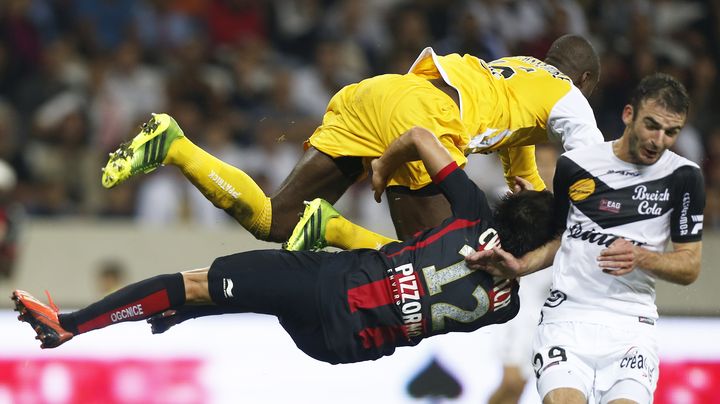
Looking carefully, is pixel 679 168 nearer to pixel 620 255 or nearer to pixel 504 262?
pixel 620 255

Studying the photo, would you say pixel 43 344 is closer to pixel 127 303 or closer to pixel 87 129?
pixel 127 303

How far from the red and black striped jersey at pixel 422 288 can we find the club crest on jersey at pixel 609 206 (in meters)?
0.50

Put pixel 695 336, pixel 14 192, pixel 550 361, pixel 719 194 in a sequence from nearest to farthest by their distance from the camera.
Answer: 1. pixel 550 361
2. pixel 695 336
3. pixel 719 194
4. pixel 14 192

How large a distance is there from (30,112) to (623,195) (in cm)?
712

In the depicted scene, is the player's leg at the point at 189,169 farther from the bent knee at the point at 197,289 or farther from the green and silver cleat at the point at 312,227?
the bent knee at the point at 197,289

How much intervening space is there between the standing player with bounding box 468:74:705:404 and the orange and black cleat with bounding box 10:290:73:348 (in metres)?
2.00

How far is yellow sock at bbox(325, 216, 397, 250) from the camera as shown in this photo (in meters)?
6.36

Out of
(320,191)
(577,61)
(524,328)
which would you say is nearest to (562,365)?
(320,191)

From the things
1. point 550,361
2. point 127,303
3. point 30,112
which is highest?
point 30,112

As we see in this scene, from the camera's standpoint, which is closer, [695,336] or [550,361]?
→ [550,361]

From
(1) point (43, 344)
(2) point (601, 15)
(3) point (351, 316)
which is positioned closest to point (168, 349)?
(1) point (43, 344)

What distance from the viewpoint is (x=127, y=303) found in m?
5.85

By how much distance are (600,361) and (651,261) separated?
0.51 meters

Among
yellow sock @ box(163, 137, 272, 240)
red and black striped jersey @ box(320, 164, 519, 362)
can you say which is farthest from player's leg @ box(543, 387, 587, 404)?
yellow sock @ box(163, 137, 272, 240)
